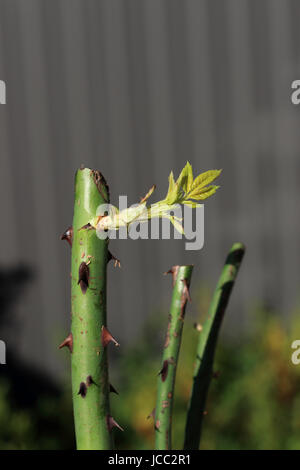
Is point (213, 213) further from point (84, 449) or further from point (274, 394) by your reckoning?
point (84, 449)

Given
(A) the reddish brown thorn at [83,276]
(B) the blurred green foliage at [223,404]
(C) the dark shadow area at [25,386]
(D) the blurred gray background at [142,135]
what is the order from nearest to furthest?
(A) the reddish brown thorn at [83,276]
(B) the blurred green foliage at [223,404]
(C) the dark shadow area at [25,386]
(D) the blurred gray background at [142,135]

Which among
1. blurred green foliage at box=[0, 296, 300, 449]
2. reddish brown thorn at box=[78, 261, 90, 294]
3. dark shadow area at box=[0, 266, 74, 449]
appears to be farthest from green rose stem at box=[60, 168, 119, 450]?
dark shadow area at box=[0, 266, 74, 449]

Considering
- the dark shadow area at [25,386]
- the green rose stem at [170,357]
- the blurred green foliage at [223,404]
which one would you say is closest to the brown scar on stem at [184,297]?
the green rose stem at [170,357]

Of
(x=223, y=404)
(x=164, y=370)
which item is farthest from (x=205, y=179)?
(x=223, y=404)

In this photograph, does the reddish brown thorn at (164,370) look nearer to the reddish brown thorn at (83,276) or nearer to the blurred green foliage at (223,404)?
the reddish brown thorn at (83,276)

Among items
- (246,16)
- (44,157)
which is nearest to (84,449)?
(44,157)

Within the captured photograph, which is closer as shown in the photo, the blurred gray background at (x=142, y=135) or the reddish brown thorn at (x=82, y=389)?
the reddish brown thorn at (x=82, y=389)

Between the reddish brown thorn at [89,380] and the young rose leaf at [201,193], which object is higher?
the young rose leaf at [201,193]
